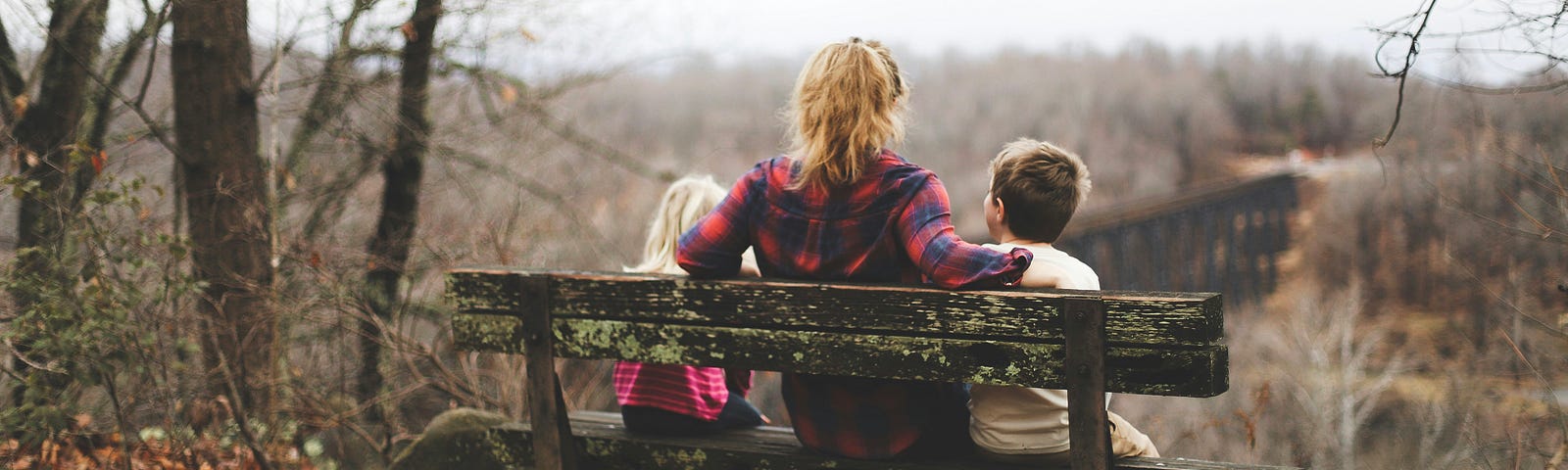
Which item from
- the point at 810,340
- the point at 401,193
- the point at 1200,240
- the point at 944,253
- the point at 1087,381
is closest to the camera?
the point at 1087,381

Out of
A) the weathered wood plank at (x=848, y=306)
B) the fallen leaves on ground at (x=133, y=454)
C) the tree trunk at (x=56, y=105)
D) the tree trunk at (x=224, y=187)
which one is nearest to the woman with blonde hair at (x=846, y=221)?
the weathered wood plank at (x=848, y=306)

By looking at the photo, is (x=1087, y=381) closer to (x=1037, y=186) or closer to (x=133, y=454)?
(x=1037, y=186)

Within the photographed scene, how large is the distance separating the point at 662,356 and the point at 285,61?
159 inches

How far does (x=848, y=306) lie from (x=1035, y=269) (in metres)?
0.46

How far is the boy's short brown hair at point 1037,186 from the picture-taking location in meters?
2.67

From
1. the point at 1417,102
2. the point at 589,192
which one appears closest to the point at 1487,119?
the point at 589,192

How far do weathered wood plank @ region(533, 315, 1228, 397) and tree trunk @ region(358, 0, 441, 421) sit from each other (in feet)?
12.1

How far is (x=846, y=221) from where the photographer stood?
8.55ft

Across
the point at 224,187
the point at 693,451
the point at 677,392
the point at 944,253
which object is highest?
the point at 224,187

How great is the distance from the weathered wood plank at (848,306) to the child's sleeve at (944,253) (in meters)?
0.05

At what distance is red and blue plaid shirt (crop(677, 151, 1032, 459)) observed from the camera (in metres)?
2.56

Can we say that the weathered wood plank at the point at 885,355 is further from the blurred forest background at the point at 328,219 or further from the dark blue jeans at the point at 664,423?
the blurred forest background at the point at 328,219

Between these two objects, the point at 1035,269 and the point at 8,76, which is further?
the point at 8,76

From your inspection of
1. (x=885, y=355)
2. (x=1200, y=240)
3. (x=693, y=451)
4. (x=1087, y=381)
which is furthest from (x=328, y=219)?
(x=1200, y=240)
